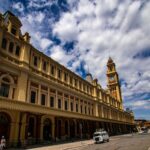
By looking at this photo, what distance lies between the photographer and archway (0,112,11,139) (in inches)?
779

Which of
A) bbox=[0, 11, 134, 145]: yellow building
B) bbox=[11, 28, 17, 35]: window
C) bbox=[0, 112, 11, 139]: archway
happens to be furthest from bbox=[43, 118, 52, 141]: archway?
bbox=[11, 28, 17, 35]: window

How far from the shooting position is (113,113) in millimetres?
58156

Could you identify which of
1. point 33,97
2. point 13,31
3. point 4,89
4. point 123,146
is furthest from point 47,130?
point 13,31

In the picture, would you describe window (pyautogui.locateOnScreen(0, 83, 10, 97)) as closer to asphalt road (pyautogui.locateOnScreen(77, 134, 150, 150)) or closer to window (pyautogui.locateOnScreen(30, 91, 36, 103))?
window (pyautogui.locateOnScreen(30, 91, 36, 103))

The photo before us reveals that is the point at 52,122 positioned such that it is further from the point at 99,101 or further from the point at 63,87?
the point at 99,101

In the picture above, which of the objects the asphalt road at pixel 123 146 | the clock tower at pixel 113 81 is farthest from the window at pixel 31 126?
the clock tower at pixel 113 81

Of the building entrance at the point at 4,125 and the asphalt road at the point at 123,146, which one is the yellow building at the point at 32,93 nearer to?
the building entrance at the point at 4,125

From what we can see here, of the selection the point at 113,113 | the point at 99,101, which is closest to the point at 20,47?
the point at 99,101

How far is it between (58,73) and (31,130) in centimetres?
1177

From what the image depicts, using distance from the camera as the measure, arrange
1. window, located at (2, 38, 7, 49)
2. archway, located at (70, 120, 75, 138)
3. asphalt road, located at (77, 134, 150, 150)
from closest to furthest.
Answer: asphalt road, located at (77, 134, 150, 150), window, located at (2, 38, 7, 49), archway, located at (70, 120, 75, 138)

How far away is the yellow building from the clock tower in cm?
4064

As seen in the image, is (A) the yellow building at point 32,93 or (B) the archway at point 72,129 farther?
(B) the archway at point 72,129

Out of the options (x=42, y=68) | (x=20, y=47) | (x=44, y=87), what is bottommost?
(x=44, y=87)

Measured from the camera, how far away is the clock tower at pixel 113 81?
76125mm
